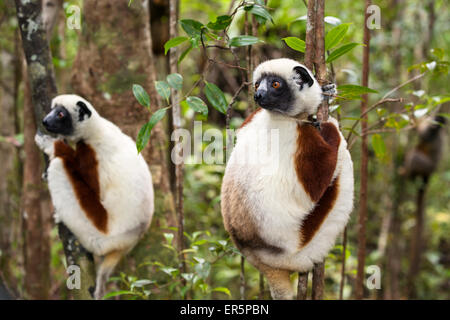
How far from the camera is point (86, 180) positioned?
3.76 m

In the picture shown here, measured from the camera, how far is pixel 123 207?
12.2ft

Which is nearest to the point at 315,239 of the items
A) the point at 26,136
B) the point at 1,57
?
the point at 26,136

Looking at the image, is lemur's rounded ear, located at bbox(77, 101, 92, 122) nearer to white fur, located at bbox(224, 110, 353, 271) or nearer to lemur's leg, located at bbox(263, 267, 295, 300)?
white fur, located at bbox(224, 110, 353, 271)

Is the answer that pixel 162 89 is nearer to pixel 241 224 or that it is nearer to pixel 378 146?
pixel 241 224

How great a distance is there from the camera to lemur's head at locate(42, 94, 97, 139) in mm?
3215

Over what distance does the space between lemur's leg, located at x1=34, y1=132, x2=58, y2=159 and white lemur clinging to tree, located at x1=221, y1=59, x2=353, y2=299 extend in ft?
5.55

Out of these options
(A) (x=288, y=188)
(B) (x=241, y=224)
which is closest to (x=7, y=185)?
(B) (x=241, y=224)

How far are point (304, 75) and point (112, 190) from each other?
2152 mm

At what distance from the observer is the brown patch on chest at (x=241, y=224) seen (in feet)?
8.65

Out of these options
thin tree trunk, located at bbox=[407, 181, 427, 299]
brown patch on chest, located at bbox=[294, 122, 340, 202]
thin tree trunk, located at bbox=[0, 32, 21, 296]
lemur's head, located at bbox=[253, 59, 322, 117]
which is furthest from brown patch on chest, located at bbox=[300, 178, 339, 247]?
thin tree trunk, located at bbox=[0, 32, 21, 296]

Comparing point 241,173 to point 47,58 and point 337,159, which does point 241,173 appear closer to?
point 337,159

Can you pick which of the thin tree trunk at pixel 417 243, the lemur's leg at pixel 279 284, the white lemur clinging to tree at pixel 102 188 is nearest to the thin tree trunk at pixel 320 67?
the lemur's leg at pixel 279 284

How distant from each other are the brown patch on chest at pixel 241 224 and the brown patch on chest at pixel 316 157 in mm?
399

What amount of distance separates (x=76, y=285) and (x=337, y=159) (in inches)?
88.0
